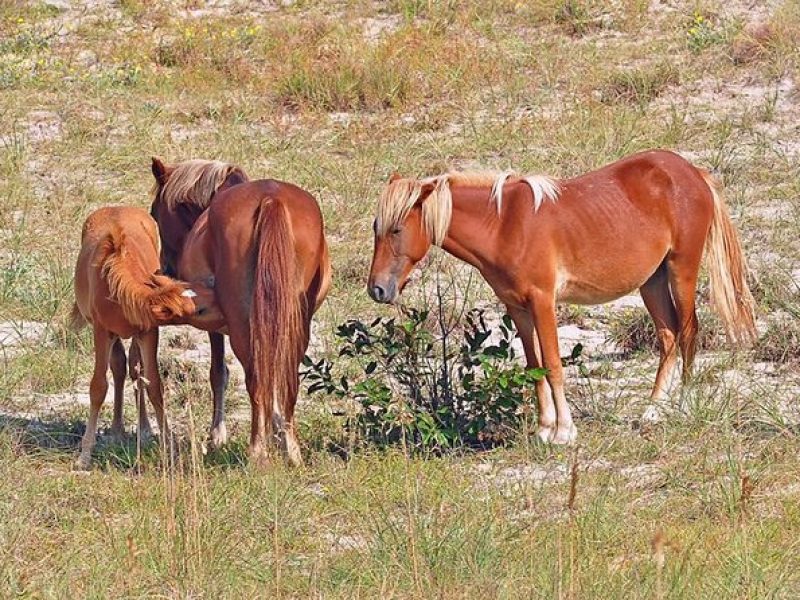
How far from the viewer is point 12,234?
11.0m

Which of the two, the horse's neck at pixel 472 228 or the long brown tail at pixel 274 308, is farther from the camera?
the horse's neck at pixel 472 228

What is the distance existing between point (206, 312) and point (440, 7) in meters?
8.17

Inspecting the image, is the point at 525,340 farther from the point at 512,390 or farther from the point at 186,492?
the point at 186,492

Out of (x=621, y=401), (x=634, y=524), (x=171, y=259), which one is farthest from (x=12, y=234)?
(x=634, y=524)

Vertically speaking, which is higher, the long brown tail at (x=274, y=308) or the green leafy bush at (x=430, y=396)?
the long brown tail at (x=274, y=308)

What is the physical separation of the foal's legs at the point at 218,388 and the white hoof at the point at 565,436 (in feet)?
5.69

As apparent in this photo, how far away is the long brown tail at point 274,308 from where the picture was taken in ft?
22.6

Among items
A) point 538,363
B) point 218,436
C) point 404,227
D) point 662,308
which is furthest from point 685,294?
point 218,436

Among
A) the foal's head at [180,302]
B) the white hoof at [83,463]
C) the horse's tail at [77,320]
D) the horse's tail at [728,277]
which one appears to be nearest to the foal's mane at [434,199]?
the foal's head at [180,302]

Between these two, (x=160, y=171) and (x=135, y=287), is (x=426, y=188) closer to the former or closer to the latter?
(x=135, y=287)

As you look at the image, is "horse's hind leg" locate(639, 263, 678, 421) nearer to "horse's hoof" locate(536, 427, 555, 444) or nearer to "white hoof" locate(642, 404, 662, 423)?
"white hoof" locate(642, 404, 662, 423)

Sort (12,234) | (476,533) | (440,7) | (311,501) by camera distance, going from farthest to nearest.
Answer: (440,7) → (12,234) → (311,501) → (476,533)

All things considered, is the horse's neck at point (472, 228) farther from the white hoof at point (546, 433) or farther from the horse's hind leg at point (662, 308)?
the horse's hind leg at point (662, 308)

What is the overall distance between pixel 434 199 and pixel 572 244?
83 cm
